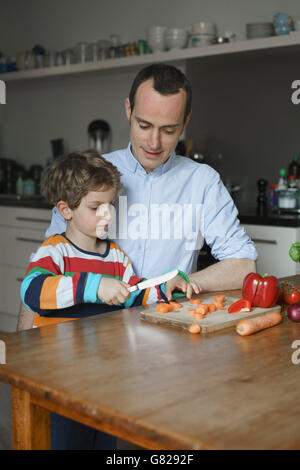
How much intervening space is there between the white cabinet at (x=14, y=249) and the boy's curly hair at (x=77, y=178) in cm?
215

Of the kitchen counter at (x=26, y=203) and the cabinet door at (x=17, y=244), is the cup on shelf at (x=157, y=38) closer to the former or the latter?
the kitchen counter at (x=26, y=203)

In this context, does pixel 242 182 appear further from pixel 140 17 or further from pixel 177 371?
pixel 177 371

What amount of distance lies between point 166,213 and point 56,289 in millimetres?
646

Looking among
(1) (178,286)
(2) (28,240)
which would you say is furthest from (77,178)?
(2) (28,240)

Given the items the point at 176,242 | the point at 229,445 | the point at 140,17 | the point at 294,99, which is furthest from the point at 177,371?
the point at 140,17

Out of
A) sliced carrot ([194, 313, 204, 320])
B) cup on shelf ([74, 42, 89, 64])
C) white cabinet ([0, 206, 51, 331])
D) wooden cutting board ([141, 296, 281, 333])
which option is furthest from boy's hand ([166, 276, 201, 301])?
cup on shelf ([74, 42, 89, 64])

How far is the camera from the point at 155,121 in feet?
5.56

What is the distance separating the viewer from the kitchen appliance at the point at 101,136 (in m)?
4.37

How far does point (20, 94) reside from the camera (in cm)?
506

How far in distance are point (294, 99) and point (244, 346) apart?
8.43ft

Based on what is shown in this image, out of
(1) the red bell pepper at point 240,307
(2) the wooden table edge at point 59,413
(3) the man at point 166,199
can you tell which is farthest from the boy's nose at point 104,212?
(2) the wooden table edge at point 59,413

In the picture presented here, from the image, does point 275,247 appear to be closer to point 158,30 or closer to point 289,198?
point 289,198

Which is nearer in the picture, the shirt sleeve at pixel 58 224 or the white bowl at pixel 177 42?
the shirt sleeve at pixel 58 224
